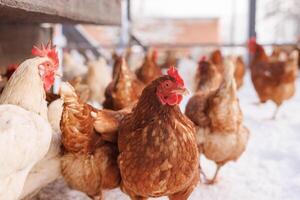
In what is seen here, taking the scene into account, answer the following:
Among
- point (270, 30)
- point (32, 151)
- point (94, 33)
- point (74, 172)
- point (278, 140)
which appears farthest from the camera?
point (270, 30)

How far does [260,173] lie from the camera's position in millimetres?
3256

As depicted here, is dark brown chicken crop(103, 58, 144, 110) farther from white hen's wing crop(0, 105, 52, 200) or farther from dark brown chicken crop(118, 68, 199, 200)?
white hen's wing crop(0, 105, 52, 200)

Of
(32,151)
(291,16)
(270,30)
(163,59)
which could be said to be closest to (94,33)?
(163,59)

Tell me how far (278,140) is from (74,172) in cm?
273

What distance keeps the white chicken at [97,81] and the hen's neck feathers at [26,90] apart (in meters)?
3.28

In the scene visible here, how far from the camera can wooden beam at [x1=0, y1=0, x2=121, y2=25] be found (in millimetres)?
2065

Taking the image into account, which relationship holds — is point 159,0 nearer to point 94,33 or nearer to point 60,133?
point 94,33

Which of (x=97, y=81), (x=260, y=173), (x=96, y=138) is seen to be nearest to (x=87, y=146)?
(x=96, y=138)

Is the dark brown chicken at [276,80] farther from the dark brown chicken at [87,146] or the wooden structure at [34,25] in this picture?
the dark brown chicken at [87,146]

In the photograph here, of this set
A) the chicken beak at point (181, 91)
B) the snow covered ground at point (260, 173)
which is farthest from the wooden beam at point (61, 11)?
the snow covered ground at point (260, 173)

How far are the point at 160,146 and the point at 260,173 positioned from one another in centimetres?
149

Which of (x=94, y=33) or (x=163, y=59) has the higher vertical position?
(x=94, y=33)

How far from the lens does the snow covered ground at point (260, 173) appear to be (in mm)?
2798

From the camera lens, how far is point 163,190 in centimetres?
213
